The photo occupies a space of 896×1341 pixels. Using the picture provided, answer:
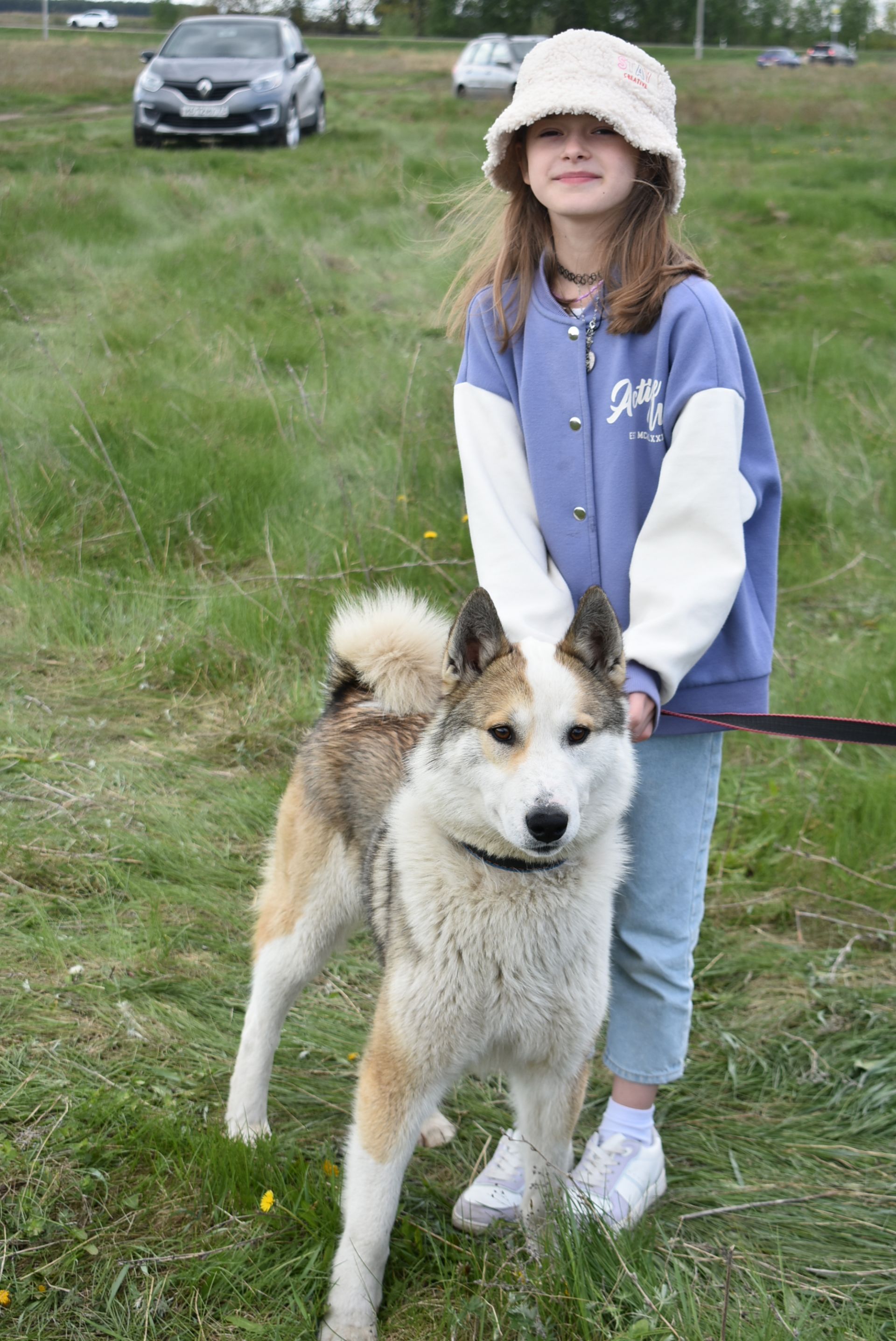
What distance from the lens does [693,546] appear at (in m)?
Answer: 2.06

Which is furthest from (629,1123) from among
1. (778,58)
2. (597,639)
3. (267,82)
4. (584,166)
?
(778,58)

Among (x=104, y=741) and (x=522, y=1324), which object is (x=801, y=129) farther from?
(x=522, y=1324)

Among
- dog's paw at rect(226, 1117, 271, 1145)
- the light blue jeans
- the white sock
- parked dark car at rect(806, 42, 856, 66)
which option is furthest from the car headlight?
parked dark car at rect(806, 42, 856, 66)

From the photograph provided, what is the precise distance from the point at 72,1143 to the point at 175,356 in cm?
468

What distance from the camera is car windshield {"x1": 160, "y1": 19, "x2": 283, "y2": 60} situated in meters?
10.7

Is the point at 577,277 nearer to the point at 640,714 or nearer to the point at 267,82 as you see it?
the point at 640,714

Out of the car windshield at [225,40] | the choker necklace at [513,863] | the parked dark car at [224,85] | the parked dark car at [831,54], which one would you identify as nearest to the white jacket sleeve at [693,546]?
the choker necklace at [513,863]

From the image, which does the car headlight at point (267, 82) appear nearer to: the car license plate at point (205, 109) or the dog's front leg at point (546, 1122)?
the car license plate at point (205, 109)

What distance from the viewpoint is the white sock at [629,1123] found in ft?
7.80

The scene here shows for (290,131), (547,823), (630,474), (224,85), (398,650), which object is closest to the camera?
(547,823)

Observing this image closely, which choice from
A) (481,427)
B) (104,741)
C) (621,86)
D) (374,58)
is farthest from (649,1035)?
(374,58)

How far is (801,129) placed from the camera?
16547 mm

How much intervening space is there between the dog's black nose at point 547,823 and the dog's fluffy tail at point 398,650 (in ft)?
2.35

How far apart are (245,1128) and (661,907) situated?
1020mm
